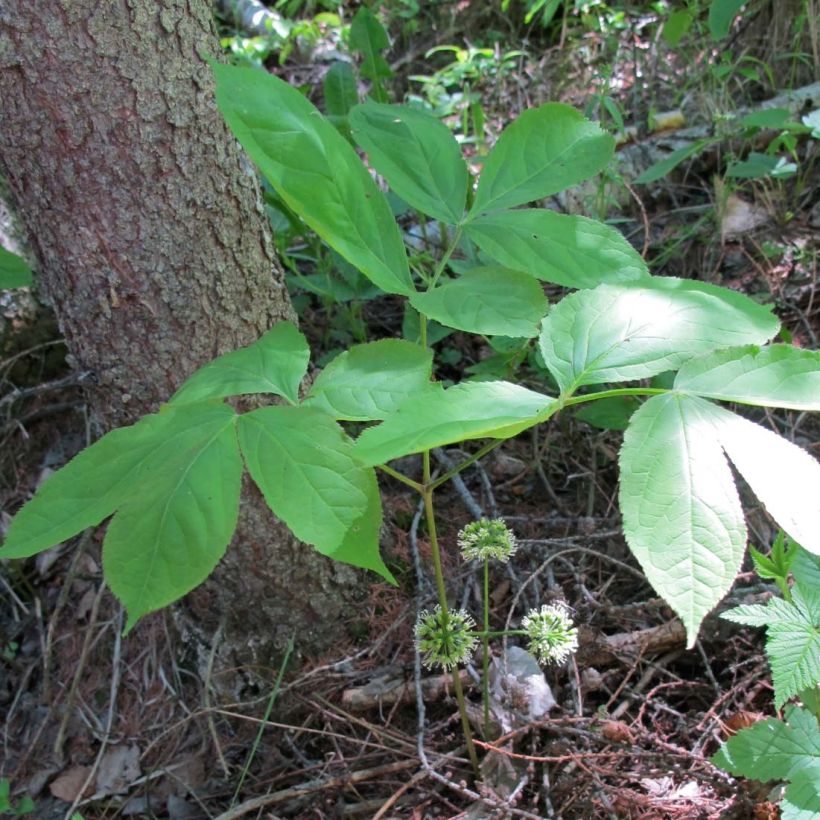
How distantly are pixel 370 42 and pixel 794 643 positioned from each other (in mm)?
2371

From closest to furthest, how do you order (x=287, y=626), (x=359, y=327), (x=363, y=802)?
(x=363, y=802) → (x=287, y=626) → (x=359, y=327)

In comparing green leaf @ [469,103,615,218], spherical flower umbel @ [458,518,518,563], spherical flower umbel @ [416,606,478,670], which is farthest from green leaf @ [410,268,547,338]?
spherical flower umbel @ [416,606,478,670]

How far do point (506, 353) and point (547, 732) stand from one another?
3.00 ft

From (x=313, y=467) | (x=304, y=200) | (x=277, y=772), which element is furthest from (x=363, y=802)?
(x=304, y=200)

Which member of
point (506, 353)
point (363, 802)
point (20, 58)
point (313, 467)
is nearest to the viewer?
point (313, 467)

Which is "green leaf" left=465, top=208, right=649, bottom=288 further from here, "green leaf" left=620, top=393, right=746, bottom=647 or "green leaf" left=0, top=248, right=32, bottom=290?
"green leaf" left=0, top=248, right=32, bottom=290

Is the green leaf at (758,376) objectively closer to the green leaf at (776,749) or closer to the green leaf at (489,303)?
the green leaf at (489,303)

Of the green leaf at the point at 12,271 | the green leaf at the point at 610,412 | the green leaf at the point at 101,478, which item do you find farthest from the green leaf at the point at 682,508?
the green leaf at the point at 12,271

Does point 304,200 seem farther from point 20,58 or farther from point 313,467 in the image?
point 20,58

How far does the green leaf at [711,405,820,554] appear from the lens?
81cm

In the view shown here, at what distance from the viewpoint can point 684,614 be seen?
766 millimetres

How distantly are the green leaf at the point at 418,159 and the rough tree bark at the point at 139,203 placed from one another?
32cm

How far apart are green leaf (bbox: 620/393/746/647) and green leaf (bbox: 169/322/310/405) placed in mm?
537

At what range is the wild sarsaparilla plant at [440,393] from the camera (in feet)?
2.74
